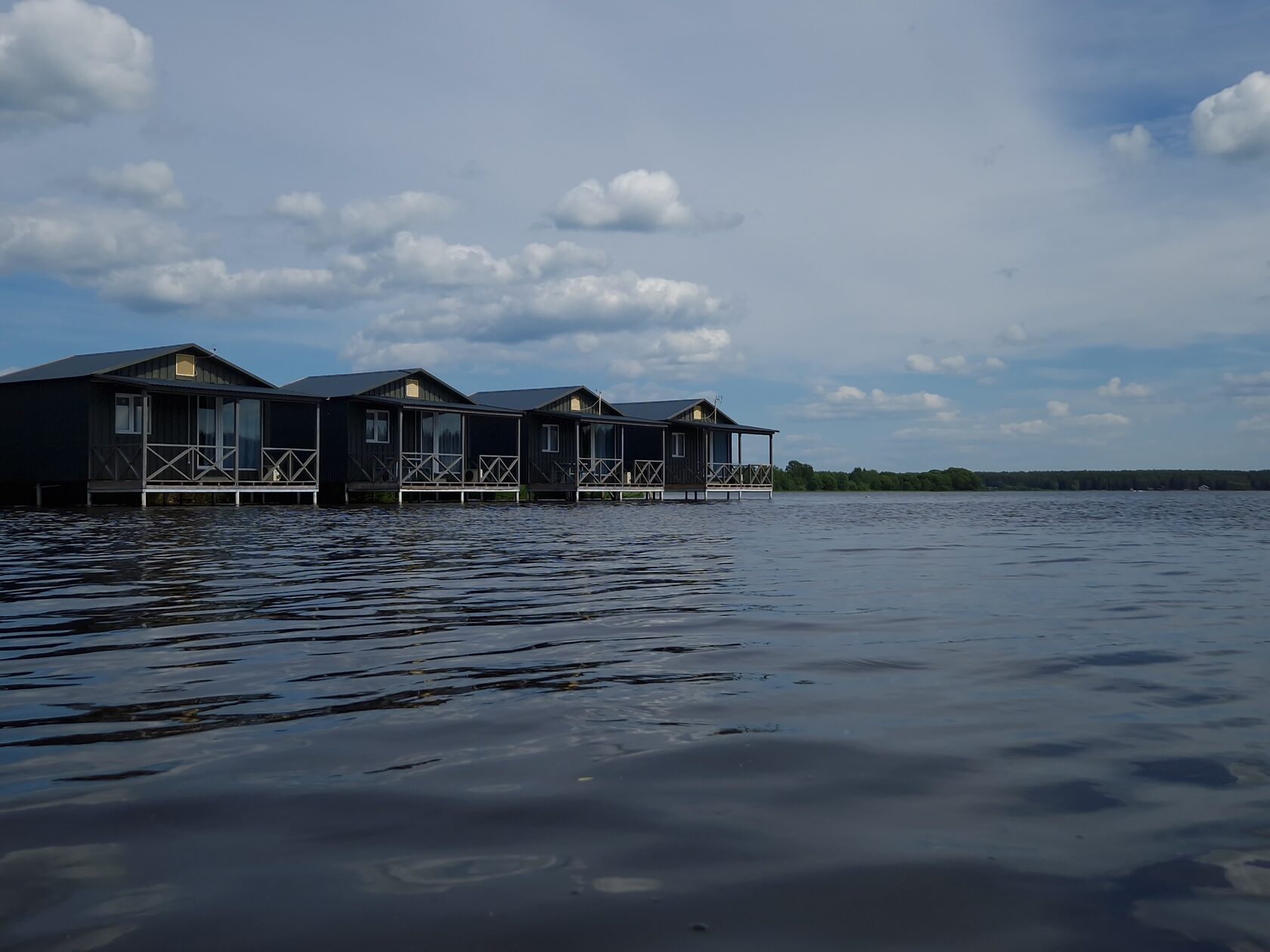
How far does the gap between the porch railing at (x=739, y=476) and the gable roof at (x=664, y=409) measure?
250 centimetres

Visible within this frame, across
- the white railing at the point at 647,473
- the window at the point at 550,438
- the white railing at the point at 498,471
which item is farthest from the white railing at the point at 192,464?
the white railing at the point at 647,473

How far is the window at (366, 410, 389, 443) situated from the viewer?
3469cm

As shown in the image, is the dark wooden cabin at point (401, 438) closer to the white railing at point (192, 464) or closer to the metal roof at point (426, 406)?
the metal roof at point (426, 406)

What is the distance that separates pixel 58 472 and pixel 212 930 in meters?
28.0

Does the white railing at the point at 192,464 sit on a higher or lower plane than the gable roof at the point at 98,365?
lower

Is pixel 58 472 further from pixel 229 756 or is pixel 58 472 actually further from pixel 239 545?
pixel 229 756

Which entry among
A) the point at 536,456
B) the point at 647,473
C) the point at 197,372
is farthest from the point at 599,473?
the point at 197,372

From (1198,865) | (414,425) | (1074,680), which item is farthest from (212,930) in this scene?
(414,425)

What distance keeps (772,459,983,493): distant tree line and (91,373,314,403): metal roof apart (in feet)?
175

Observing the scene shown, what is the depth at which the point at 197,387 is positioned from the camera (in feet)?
90.2

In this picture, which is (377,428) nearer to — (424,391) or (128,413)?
(424,391)

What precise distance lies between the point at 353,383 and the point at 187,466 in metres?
8.48

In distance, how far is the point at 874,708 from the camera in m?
4.20

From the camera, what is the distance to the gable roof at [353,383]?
1372 inches
